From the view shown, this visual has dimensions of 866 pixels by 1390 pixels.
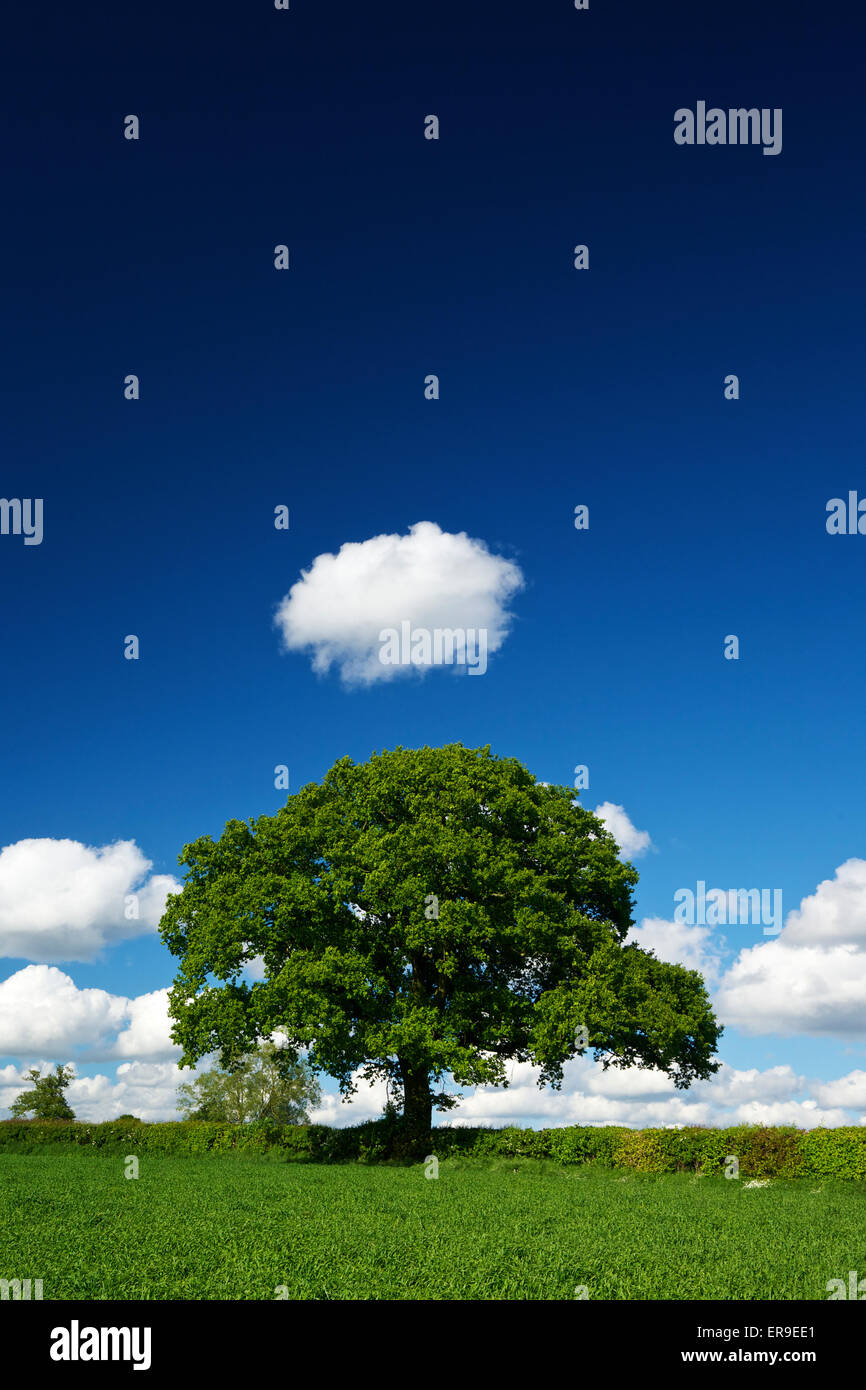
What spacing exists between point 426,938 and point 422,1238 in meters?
23.2

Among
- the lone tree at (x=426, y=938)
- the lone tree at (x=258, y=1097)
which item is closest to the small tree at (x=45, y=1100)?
the lone tree at (x=258, y=1097)

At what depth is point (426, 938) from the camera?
42.5 m

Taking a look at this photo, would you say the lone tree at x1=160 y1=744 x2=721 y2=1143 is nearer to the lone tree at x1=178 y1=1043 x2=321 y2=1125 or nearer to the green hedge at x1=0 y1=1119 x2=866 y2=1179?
the green hedge at x1=0 y1=1119 x2=866 y2=1179

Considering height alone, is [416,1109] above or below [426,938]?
below

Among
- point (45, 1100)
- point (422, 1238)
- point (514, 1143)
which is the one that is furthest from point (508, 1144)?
point (45, 1100)

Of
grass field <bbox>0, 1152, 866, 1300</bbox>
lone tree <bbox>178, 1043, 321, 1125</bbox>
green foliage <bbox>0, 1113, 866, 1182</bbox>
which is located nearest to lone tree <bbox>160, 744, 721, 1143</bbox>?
green foliage <bbox>0, 1113, 866, 1182</bbox>

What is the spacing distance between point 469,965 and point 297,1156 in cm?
1381

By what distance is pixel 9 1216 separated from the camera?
23.3m

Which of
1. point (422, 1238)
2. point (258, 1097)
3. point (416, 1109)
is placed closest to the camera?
point (422, 1238)

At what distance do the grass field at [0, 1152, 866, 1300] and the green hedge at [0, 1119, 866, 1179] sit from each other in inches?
82.1

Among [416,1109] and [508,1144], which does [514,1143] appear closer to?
[508,1144]

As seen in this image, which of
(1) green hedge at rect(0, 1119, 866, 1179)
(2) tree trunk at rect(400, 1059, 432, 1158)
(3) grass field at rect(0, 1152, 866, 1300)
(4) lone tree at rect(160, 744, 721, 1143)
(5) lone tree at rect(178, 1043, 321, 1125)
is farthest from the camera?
(5) lone tree at rect(178, 1043, 321, 1125)

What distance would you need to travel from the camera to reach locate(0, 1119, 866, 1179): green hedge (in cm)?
3697
